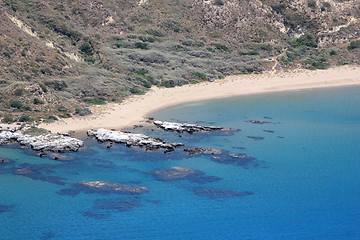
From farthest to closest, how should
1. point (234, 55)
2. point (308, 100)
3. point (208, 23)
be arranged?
point (208, 23), point (234, 55), point (308, 100)

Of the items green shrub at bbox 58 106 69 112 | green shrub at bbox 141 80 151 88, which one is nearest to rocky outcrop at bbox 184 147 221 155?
green shrub at bbox 58 106 69 112

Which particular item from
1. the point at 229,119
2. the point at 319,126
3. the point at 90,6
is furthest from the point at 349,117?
the point at 90,6

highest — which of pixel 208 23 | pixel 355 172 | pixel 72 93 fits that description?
pixel 208 23

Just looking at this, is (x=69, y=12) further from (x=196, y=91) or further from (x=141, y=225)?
(x=141, y=225)

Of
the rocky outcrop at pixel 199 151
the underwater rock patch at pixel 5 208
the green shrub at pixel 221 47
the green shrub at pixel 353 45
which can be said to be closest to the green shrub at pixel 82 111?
the rocky outcrop at pixel 199 151

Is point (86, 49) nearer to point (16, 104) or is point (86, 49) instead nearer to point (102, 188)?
point (16, 104)

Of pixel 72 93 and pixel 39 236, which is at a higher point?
pixel 72 93

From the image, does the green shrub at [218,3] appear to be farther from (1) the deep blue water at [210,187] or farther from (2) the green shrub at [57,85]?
(1) the deep blue water at [210,187]
